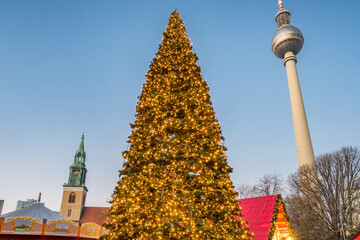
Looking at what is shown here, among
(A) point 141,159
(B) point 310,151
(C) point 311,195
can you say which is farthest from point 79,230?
(B) point 310,151

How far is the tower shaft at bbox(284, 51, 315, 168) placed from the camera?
135 ft

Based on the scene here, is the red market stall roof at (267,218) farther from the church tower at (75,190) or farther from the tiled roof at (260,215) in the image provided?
the church tower at (75,190)

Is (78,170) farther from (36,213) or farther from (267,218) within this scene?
(267,218)

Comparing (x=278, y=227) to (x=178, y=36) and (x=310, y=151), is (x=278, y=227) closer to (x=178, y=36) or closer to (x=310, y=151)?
(x=178, y=36)

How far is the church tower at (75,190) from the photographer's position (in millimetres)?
53312

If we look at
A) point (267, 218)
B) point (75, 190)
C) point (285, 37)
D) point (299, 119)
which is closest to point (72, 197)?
point (75, 190)

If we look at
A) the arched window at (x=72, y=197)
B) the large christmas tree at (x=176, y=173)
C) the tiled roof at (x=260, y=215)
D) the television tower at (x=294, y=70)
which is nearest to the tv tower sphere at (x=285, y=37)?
the television tower at (x=294, y=70)

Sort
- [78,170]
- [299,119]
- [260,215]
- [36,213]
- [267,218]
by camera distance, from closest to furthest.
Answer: [267,218] < [260,215] < [36,213] < [299,119] < [78,170]

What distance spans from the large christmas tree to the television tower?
3698 centimetres

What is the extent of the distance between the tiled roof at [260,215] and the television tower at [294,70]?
103 feet

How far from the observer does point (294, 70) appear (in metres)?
50.2

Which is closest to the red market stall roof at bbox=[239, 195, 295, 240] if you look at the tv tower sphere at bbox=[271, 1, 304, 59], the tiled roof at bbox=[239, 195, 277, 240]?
the tiled roof at bbox=[239, 195, 277, 240]

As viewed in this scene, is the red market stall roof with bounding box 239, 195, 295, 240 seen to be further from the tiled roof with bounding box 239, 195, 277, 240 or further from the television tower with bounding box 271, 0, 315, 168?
the television tower with bounding box 271, 0, 315, 168

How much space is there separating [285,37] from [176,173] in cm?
5402
